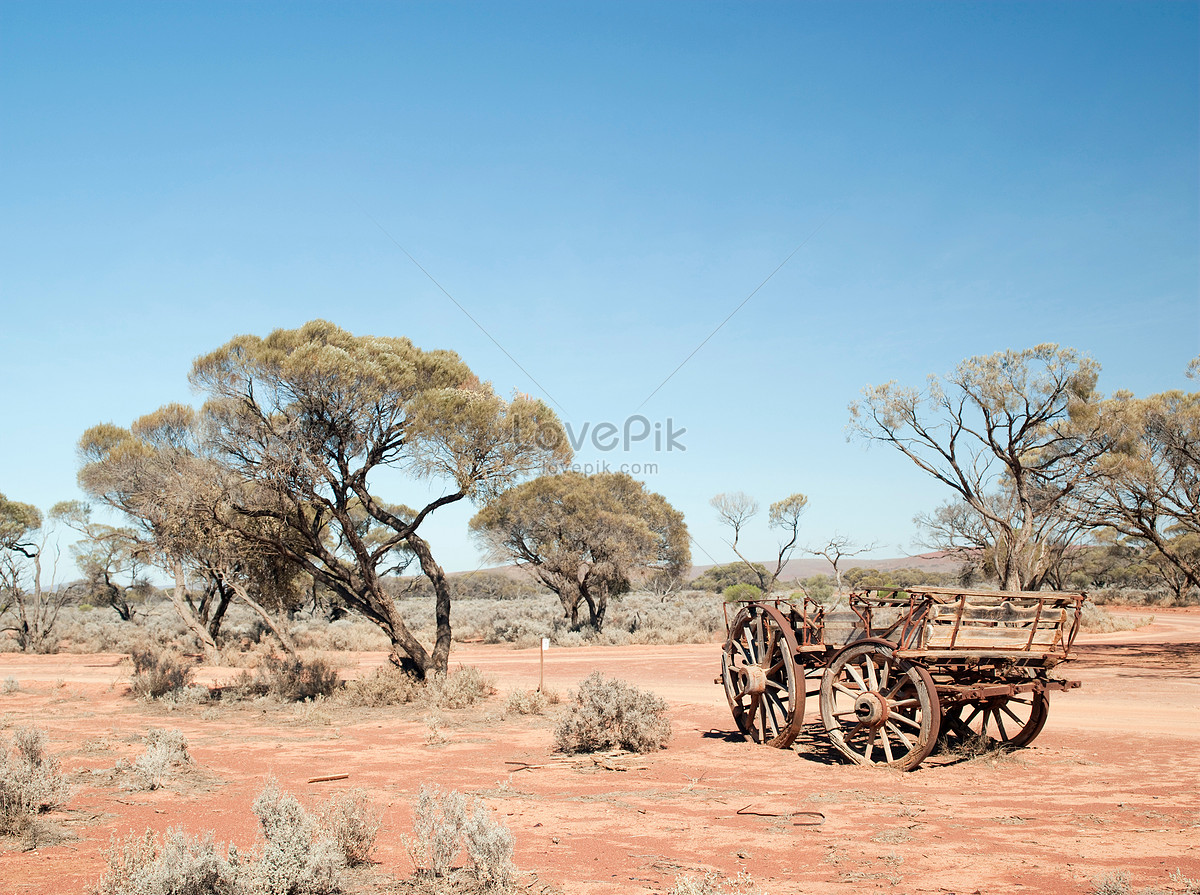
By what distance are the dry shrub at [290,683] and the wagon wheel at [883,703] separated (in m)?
11.3

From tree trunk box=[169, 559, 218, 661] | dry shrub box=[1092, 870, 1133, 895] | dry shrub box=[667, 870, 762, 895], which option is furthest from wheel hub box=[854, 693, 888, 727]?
tree trunk box=[169, 559, 218, 661]

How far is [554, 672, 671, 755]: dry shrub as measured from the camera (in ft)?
34.3

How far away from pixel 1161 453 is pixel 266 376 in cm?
2616

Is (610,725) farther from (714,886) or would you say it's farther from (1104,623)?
(1104,623)

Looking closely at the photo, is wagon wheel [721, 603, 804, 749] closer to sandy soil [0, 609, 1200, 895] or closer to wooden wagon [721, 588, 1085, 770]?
wooden wagon [721, 588, 1085, 770]

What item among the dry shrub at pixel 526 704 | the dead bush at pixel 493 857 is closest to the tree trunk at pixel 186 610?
the dry shrub at pixel 526 704

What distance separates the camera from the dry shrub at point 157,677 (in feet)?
54.9

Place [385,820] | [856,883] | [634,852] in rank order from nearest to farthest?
1. [856,883]
2. [634,852]
3. [385,820]

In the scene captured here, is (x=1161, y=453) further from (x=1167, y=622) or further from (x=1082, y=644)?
(x=1167, y=622)

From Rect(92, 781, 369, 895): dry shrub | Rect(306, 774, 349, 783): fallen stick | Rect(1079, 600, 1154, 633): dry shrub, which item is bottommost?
Rect(1079, 600, 1154, 633): dry shrub

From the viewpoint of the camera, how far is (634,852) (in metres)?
6.15

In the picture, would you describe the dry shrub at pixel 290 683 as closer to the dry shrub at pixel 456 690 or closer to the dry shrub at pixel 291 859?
the dry shrub at pixel 456 690

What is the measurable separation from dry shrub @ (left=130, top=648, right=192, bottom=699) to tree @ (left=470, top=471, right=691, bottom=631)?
17.2 metres

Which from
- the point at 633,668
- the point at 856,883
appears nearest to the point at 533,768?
the point at 856,883
